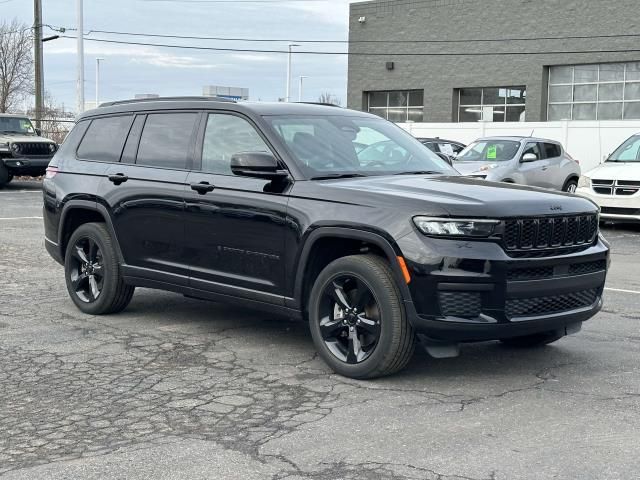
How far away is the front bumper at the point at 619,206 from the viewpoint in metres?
15.5

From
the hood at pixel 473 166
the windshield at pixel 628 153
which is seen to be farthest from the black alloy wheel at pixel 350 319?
the windshield at pixel 628 153

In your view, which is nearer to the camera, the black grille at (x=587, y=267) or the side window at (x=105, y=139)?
the black grille at (x=587, y=267)

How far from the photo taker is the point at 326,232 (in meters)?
5.68

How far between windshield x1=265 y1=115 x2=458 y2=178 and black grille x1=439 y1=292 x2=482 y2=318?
4.42 feet

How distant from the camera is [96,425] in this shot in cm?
472

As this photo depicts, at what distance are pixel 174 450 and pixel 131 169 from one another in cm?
341

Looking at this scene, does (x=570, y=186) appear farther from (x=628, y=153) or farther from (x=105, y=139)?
(x=105, y=139)

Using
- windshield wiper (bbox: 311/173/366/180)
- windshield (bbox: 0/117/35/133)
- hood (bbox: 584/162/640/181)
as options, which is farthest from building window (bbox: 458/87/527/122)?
windshield wiper (bbox: 311/173/366/180)

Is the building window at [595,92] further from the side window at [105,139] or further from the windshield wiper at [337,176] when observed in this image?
the windshield wiper at [337,176]

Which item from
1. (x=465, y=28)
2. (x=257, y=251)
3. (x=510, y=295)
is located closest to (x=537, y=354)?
(x=510, y=295)

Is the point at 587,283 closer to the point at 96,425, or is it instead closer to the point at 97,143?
the point at 96,425

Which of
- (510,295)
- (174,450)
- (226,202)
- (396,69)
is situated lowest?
(174,450)

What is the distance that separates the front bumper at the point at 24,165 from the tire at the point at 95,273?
16.4 meters

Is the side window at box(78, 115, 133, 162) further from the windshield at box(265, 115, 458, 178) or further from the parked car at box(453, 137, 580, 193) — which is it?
the parked car at box(453, 137, 580, 193)
